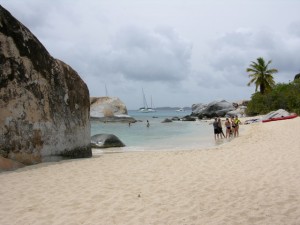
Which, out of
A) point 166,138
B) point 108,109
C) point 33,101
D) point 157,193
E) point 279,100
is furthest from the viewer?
point 108,109

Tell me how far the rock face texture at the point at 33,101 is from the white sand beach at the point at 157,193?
1.06 meters

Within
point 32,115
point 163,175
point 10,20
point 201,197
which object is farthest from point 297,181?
point 10,20

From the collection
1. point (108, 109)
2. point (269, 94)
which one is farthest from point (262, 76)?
point (108, 109)

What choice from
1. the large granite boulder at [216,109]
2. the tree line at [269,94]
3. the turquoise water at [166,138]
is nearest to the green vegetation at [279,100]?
the tree line at [269,94]

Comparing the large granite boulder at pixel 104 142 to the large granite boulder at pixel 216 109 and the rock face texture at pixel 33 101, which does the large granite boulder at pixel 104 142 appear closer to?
the rock face texture at pixel 33 101

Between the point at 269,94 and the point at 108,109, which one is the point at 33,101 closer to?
the point at 269,94

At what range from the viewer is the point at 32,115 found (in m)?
12.7

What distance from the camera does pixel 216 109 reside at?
75375 mm

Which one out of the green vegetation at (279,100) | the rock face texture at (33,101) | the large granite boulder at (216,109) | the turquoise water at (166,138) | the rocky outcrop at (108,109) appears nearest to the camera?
the rock face texture at (33,101)

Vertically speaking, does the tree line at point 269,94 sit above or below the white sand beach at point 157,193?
above

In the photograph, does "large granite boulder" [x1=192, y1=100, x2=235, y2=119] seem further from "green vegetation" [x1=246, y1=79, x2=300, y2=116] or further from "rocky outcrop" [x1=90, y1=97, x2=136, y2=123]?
"rocky outcrop" [x1=90, y1=97, x2=136, y2=123]

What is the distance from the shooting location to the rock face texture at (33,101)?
1202cm

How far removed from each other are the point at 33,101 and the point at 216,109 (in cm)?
6551

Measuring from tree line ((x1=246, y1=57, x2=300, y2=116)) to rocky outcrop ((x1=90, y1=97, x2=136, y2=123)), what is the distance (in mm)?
27783
